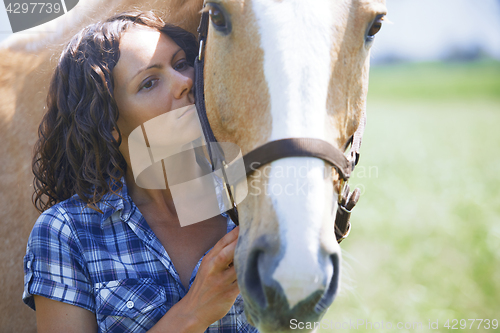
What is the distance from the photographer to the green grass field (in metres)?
3.56

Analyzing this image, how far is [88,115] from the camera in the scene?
1676 millimetres

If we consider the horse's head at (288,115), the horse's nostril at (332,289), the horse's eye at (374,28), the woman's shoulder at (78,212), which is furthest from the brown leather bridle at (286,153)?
the woman's shoulder at (78,212)

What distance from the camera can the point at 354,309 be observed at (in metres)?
3.57

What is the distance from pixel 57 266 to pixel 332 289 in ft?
3.66

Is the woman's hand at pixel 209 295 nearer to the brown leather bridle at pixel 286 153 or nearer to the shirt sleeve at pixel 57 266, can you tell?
the brown leather bridle at pixel 286 153

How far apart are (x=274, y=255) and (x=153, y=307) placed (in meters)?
0.80

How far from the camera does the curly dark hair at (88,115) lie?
1655 millimetres

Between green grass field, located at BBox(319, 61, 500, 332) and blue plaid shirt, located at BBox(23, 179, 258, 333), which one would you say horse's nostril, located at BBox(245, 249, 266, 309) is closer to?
green grass field, located at BBox(319, 61, 500, 332)

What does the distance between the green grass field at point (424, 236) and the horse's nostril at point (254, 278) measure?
50 centimetres

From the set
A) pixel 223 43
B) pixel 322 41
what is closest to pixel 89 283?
pixel 223 43

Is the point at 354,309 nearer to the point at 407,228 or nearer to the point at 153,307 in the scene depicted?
the point at 407,228

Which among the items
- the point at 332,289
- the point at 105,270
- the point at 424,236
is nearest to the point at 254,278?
the point at 332,289

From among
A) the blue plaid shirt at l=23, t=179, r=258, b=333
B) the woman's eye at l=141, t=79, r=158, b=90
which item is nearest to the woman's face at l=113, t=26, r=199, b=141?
the woman's eye at l=141, t=79, r=158, b=90

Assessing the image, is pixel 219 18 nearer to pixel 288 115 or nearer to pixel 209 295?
pixel 288 115
